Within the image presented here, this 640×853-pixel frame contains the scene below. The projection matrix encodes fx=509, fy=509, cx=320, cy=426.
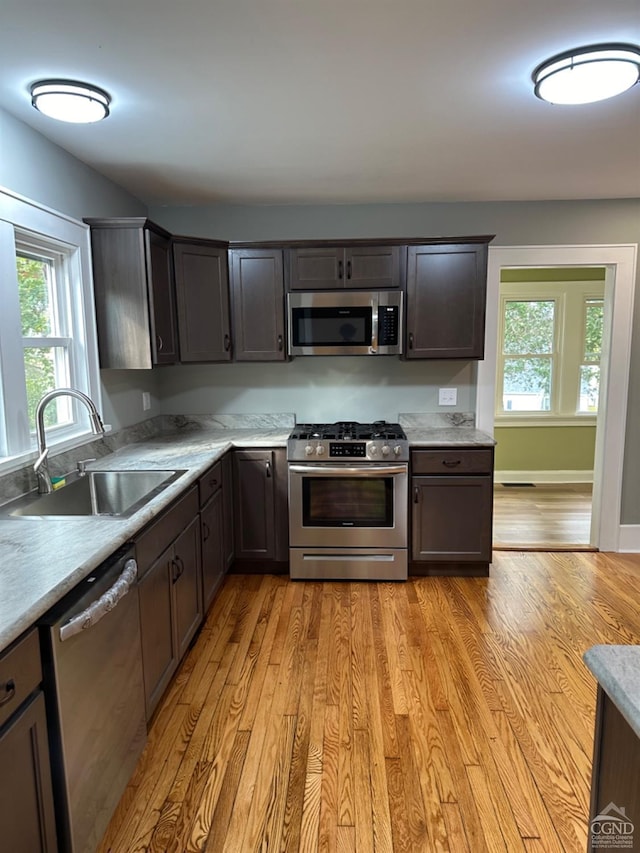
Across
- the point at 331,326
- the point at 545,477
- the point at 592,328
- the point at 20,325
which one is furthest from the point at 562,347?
the point at 20,325

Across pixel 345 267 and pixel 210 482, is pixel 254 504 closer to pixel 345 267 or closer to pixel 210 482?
pixel 210 482

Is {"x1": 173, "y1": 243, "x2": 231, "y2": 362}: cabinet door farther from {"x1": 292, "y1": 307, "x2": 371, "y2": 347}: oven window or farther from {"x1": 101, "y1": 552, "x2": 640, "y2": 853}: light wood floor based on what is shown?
{"x1": 101, "y1": 552, "x2": 640, "y2": 853}: light wood floor

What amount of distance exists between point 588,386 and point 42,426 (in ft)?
17.8

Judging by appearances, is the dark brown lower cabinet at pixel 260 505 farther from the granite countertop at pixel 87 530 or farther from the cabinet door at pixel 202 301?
the cabinet door at pixel 202 301

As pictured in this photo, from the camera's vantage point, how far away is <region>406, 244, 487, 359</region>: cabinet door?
325 cm

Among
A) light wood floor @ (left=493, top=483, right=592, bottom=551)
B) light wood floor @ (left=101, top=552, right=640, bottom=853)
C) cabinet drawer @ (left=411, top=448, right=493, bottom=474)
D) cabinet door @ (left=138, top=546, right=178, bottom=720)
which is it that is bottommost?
light wood floor @ (left=101, top=552, right=640, bottom=853)

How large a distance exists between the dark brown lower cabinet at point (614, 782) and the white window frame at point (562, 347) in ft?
15.7

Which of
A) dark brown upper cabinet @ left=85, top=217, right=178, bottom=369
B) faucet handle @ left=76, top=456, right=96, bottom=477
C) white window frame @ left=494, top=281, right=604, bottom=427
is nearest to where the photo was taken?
faucet handle @ left=76, top=456, right=96, bottom=477

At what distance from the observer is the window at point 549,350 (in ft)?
17.9

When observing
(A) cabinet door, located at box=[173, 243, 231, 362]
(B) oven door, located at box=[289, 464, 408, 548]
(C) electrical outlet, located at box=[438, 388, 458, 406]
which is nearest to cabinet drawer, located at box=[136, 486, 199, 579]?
(B) oven door, located at box=[289, 464, 408, 548]

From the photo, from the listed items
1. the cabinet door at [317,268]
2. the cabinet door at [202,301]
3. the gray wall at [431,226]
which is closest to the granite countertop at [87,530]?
the gray wall at [431,226]

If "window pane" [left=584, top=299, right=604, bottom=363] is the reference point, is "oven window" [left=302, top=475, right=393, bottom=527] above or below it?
below

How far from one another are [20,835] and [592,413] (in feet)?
19.3

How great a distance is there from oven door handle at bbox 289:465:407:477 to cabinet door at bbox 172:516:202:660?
85cm
